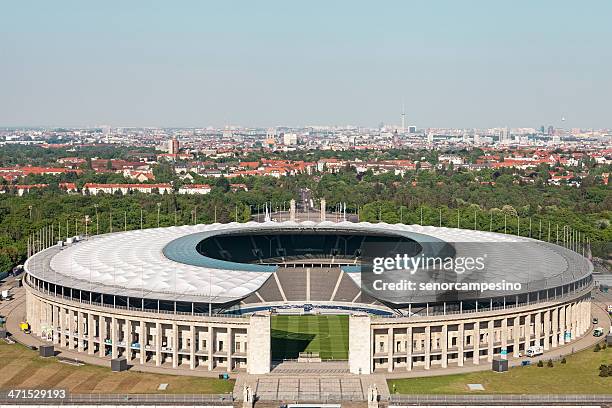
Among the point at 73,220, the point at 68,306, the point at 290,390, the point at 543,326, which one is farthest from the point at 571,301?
the point at 73,220

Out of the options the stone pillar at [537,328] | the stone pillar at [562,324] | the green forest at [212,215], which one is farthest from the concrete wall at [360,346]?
the green forest at [212,215]

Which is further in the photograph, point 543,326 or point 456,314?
point 543,326

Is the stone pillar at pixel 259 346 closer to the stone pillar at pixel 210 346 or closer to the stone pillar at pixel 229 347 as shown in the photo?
the stone pillar at pixel 229 347

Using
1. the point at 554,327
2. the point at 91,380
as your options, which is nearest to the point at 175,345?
the point at 91,380

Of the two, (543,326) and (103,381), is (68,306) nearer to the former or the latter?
(103,381)

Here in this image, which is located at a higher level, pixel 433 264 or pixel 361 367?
pixel 433 264

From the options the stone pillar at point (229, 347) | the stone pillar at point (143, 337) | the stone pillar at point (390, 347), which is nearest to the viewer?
the stone pillar at point (229, 347)
